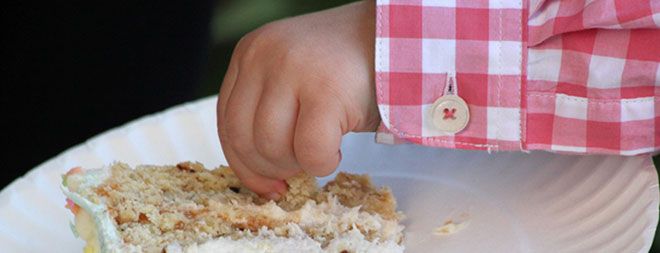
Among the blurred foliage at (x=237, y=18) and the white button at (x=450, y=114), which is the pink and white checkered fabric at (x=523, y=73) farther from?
the blurred foliage at (x=237, y=18)

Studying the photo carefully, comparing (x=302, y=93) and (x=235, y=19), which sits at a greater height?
(x=302, y=93)

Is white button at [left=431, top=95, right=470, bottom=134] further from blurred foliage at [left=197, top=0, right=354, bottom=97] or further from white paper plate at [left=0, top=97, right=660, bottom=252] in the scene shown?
blurred foliage at [left=197, top=0, right=354, bottom=97]

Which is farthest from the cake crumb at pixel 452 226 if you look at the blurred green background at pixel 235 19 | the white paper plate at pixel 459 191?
the blurred green background at pixel 235 19

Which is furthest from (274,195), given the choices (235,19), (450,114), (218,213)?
(235,19)

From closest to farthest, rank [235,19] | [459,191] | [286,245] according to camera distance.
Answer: [286,245] < [459,191] < [235,19]

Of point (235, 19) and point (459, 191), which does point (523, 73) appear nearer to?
point (459, 191)

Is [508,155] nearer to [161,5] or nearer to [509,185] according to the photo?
[509,185]

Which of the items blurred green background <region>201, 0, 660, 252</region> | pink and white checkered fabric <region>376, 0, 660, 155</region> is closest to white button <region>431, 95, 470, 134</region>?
pink and white checkered fabric <region>376, 0, 660, 155</region>

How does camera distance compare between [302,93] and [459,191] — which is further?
[459,191]
